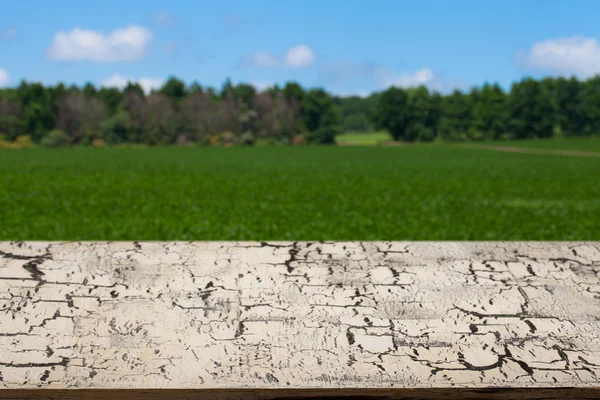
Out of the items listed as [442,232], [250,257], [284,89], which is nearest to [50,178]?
[442,232]

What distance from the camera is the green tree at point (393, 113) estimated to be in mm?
94250

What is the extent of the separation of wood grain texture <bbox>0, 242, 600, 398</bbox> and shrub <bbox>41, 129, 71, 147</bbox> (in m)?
85.6

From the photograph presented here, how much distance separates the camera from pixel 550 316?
142cm

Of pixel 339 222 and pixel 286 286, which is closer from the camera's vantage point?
pixel 286 286

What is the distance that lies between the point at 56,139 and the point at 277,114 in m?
33.2

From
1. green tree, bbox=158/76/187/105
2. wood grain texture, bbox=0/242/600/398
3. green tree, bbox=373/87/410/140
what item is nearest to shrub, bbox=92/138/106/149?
green tree, bbox=158/76/187/105

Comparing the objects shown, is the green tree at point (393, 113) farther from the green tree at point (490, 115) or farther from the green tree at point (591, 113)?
the green tree at point (591, 113)

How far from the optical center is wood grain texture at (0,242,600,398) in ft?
3.87

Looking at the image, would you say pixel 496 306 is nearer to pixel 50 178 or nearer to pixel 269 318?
pixel 269 318

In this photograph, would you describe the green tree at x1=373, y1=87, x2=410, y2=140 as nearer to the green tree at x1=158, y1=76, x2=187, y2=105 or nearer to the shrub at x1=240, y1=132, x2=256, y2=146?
the shrub at x1=240, y1=132, x2=256, y2=146

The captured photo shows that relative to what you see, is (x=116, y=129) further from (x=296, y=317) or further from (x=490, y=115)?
(x=296, y=317)

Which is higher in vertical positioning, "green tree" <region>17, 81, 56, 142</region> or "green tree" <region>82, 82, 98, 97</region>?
"green tree" <region>82, 82, 98, 97</region>

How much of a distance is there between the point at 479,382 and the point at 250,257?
730 mm

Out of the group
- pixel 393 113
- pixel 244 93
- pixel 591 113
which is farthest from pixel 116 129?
pixel 591 113
